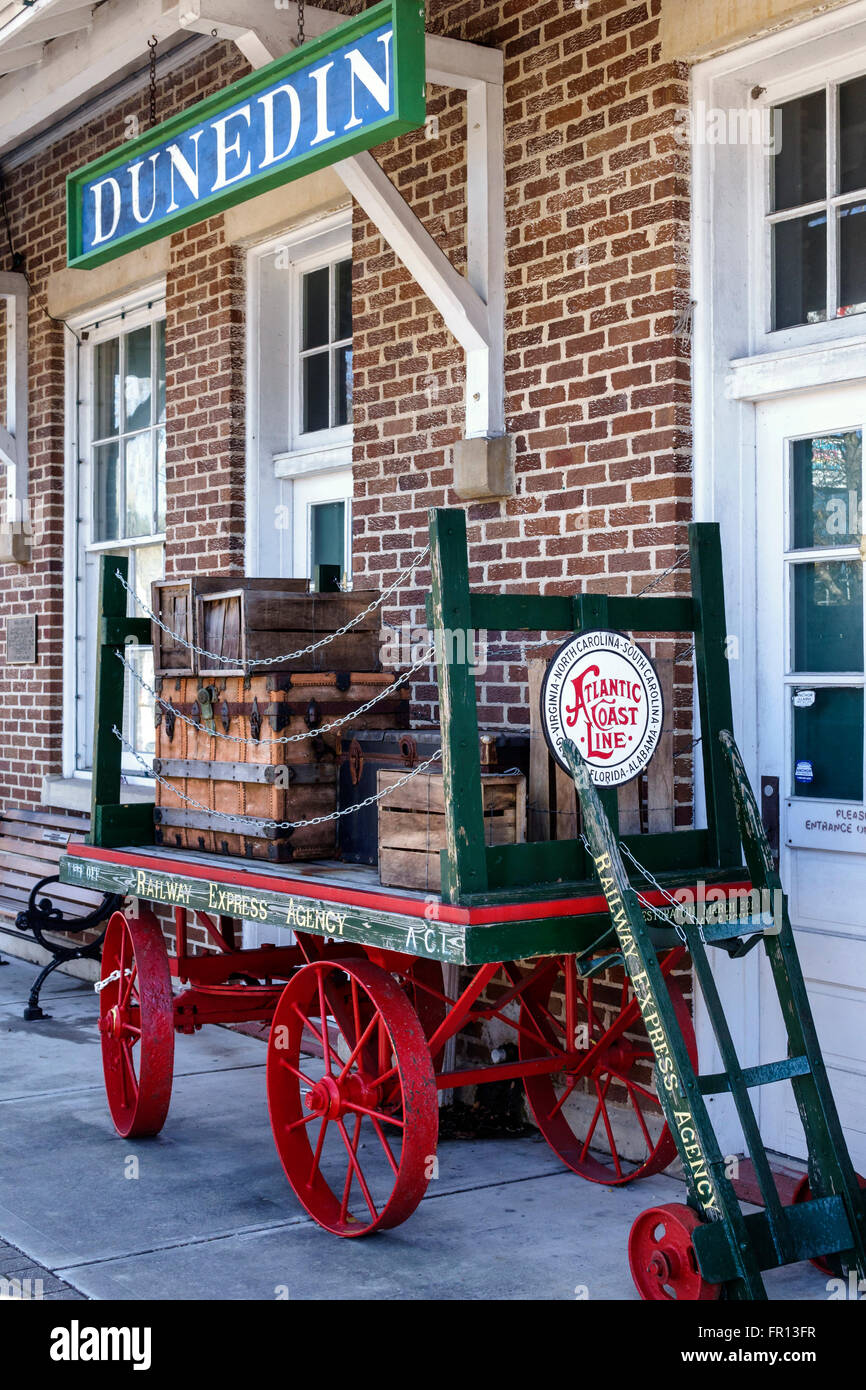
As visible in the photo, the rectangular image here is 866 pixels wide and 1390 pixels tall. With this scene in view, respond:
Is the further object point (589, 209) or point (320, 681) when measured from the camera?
point (589, 209)

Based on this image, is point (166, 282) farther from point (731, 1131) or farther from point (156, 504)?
point (731, 1131)

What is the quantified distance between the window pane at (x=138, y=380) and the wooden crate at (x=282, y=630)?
3586mm

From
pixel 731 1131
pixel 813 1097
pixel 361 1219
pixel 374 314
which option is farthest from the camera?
pixel 374 314

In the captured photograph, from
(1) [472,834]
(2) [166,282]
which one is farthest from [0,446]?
(1) [472,834]

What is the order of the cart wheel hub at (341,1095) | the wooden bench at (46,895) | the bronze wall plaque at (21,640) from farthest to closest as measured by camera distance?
the bronze wall plaque at (21,640), the wooden bench at (46,895), the cart wheel hub at (341,1095)

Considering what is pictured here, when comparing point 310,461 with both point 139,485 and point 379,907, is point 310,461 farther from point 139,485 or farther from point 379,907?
point 379,907

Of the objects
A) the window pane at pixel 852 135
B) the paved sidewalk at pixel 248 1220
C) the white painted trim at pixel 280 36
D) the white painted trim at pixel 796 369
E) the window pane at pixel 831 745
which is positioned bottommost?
the paved sidewalk at pixel 248 1220

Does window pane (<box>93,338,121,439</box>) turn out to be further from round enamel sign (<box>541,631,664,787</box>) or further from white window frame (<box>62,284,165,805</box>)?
round enamel sign (<box>541,631,664,787</box>)

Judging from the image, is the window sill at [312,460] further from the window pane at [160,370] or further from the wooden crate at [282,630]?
the wooden crate at [282,630]

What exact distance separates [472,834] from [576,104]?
276 cm

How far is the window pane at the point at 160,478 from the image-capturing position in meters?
8.12

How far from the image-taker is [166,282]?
7.75 m

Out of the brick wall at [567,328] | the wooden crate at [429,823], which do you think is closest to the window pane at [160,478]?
the brick wall at [567,328]

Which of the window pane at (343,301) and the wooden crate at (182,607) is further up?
the window pane at (343,301)
